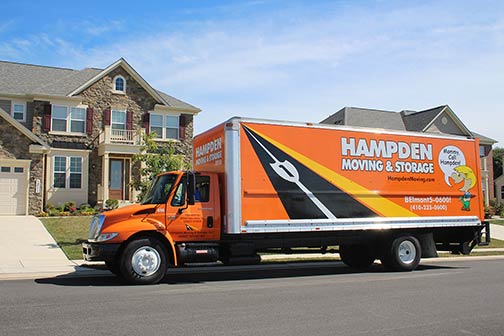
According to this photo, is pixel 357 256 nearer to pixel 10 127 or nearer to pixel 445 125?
pixel 10 127

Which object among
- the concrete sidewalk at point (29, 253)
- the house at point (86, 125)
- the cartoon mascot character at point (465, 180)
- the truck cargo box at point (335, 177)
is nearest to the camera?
the truck cargo box at point (335, 177)

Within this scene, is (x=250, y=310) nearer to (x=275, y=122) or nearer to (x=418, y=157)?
(x=275, y=122)

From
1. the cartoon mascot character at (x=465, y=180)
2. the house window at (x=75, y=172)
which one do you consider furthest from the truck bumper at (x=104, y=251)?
the house window at (x=75, y=172)

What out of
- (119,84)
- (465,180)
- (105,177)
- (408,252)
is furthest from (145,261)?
(119,84)

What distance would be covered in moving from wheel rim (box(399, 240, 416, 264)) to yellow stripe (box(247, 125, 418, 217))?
2.59 ft

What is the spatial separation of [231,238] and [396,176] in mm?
4621

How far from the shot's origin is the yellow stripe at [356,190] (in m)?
11.5

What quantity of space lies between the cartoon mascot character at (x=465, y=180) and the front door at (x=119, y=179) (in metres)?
20.3

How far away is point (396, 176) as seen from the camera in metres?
12.8

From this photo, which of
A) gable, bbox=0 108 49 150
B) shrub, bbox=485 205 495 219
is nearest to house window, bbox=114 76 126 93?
gable, bbox=0 108 49 150

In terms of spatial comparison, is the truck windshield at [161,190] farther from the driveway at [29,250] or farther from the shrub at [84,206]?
the shrub at [84,206]

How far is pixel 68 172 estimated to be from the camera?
28.5 m

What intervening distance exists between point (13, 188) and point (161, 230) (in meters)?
→ 17.8

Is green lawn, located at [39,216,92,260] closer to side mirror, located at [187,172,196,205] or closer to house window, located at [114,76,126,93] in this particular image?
side mirror, located at [187,172,196,205]
